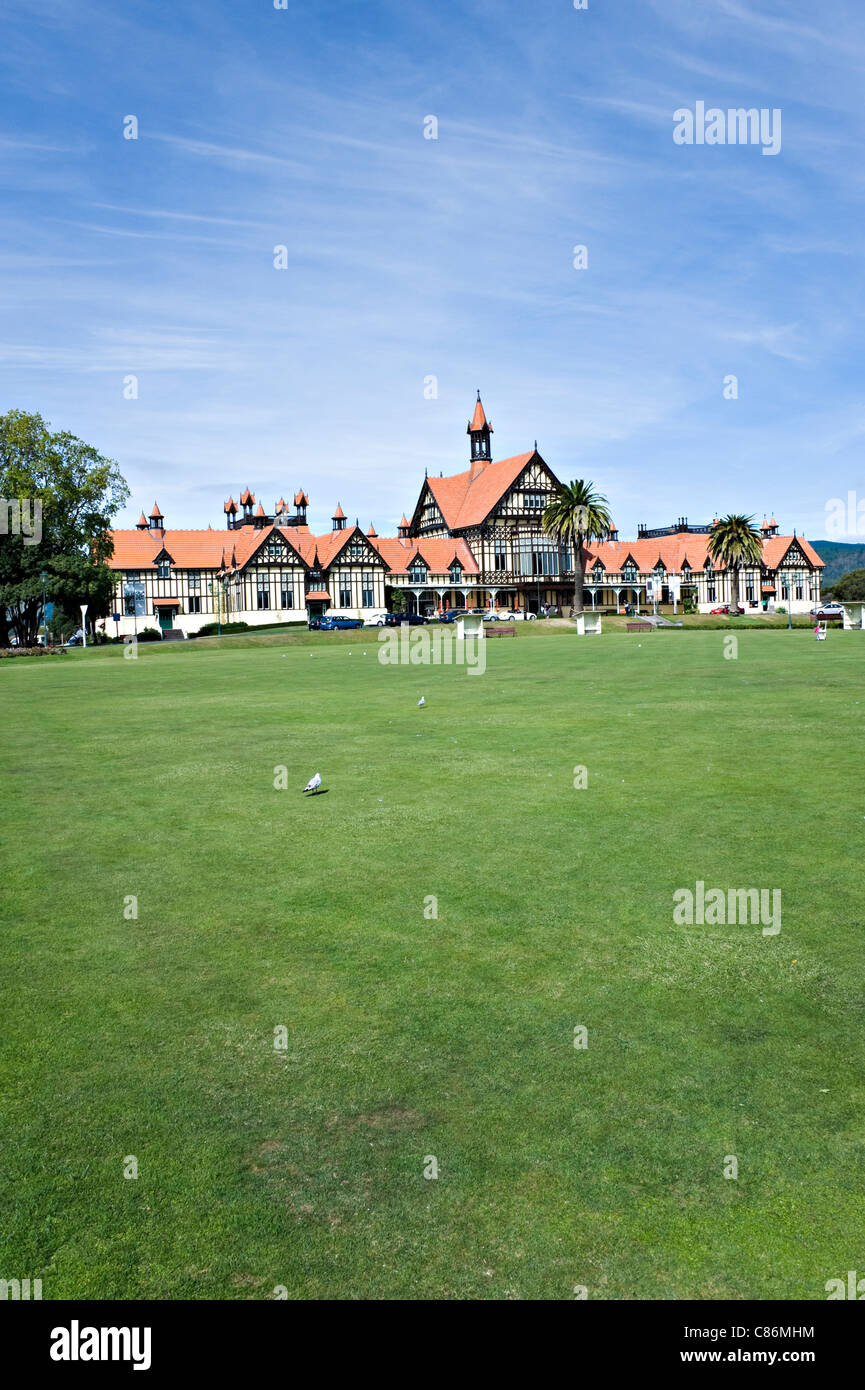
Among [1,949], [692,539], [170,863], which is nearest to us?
[1,949]

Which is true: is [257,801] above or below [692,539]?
below

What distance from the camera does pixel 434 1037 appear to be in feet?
19.5

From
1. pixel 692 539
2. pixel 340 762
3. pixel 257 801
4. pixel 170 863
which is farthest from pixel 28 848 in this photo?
pixel 692 539

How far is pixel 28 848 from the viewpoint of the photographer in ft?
34.4

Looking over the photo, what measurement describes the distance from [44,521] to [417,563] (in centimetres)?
4818

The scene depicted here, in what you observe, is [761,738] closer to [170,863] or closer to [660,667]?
[170,863]

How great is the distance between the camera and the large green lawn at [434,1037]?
4.11m

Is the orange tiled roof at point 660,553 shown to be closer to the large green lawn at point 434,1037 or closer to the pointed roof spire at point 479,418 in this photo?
the pointed roof spire at point 479,418

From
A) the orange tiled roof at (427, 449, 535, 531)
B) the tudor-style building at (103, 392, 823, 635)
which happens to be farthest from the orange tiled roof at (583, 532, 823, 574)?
the orange tiled roof at (427, 449, 535, 531)

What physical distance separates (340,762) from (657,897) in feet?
25.5

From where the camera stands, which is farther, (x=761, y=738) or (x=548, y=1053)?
(x=761, y=738)

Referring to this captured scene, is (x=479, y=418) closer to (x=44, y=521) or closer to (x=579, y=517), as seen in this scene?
(x=579, y=517)

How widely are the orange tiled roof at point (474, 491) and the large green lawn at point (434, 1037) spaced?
94.6 meters

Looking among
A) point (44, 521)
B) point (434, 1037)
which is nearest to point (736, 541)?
point (44, 521)
